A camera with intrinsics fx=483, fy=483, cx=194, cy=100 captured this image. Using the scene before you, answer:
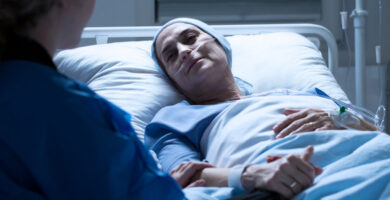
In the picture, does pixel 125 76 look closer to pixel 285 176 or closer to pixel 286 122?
pixel 286 122

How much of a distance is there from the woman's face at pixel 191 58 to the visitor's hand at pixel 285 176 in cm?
67

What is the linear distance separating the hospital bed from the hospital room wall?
2.64ft

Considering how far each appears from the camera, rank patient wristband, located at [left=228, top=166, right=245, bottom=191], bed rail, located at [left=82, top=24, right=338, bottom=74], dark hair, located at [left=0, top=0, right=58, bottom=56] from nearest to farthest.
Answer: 1. dark hair, located at [left=0, top=0, right=58, bottom=56]
2. patient wristband, located at [left=228, top=166, right=245, bottom=191]
3. bed rail, located at [left=82, top=24, right=338, bottom=74]

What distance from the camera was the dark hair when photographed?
0.61 m

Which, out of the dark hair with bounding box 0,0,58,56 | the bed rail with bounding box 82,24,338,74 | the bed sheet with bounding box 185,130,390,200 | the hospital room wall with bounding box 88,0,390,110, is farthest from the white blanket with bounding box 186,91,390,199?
the hospital room wall with bounding box 88,0,390,110

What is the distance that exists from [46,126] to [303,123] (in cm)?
85

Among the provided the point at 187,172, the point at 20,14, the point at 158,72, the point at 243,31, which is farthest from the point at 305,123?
the point at 243,31

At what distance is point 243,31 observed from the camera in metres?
2.28

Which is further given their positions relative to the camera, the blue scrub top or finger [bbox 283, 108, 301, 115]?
finger [bbox 283, 108, 301, 115]

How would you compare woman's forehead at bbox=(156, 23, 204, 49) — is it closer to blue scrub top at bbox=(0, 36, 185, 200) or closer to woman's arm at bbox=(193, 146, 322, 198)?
woman's arm at bbox=(193, 146, 322, 198)

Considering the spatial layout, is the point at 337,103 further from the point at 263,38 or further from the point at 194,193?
the point at 194,193

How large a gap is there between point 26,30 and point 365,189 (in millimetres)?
710

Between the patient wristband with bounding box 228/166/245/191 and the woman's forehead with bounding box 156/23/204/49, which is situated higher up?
the woman's forehead with bounding box 156/23/204/49

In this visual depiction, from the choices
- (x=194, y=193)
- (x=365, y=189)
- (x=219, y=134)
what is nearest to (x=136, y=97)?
(x=219, y=134)
